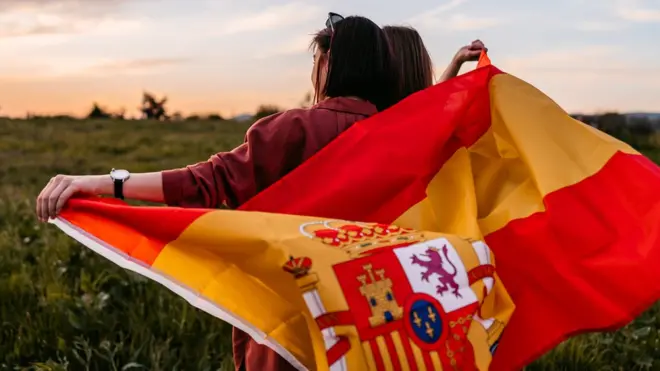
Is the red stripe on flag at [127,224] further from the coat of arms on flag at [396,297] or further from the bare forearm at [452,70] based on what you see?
the bare forearm at [452,70]

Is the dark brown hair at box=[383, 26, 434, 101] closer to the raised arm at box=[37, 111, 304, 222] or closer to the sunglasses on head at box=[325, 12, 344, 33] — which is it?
the sunglasses on head at box=[325, 12, 344, 33]

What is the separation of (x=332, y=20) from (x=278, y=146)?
1.57 ft

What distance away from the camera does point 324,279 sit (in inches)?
82.7

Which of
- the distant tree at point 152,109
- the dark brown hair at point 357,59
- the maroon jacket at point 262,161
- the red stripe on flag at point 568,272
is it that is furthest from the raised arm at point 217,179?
the distant tree at point 152,109

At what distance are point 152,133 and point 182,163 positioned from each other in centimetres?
359

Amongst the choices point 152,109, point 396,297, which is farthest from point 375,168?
point 152,109

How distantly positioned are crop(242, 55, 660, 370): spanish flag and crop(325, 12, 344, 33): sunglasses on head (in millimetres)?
333

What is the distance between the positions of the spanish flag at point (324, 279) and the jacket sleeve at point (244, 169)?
0.14 metres

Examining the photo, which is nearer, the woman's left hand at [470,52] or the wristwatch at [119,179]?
the wristwatch at [119,179]

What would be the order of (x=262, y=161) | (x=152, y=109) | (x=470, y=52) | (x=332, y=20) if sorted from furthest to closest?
(x=152, y=109) → (x=470, y=52) → (x=332, y=20) → (x=262, y=161)

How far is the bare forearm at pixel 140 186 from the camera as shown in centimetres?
243

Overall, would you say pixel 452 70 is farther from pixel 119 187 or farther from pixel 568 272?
pixel 119 187

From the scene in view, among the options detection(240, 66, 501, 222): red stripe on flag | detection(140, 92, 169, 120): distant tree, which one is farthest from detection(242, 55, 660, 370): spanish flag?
detection(140, 92, 169, 120): distant tree

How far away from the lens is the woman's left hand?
315cm
